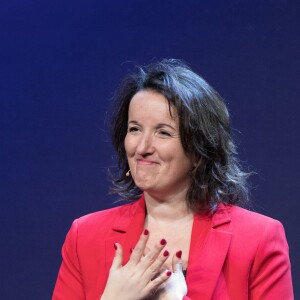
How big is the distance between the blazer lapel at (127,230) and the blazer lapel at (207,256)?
0.15 metres

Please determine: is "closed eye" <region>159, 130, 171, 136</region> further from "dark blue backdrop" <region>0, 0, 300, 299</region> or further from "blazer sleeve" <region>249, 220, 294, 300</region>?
"dark blue backdrop" <region>0, 0, 300, 299</region>

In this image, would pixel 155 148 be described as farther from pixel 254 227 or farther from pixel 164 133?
pixel 254 227

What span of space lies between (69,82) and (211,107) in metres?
0.93

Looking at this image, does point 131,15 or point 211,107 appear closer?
point 211,107

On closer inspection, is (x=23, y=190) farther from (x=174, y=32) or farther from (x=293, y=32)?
(x=293, y=32)

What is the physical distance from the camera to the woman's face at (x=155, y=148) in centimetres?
183

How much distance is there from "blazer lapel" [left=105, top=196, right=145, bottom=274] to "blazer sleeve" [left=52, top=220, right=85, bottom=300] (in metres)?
0.10

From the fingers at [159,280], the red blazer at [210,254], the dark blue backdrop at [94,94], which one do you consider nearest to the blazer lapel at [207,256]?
the red blazer at [210,254]

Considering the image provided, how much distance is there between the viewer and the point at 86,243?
6.41 feet

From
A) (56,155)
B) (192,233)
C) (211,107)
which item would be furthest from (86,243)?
(56,155)

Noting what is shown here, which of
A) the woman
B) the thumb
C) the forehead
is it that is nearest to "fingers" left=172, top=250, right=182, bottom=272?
the woman

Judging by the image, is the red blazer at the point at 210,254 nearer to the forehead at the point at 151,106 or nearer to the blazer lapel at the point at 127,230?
the blazer lapel at the point at 127,230

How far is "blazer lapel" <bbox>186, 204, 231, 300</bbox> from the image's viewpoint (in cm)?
180

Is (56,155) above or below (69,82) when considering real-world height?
below
